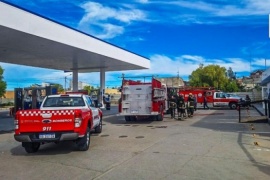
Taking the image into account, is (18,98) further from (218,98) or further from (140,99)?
(218,98)

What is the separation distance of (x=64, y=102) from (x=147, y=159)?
484 centimetres

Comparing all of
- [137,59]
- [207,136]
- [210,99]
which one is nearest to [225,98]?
[210,99]

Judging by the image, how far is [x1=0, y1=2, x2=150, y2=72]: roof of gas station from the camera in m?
18.5

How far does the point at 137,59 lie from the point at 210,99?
1083 centimetres

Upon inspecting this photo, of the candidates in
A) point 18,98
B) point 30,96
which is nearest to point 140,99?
point 30,96

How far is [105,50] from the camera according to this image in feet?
98.6

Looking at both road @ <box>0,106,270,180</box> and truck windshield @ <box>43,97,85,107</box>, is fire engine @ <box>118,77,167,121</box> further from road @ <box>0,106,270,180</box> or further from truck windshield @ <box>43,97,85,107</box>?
truck windshield @ <box>43,97,85,107</box>

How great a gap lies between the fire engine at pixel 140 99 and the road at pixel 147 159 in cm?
783

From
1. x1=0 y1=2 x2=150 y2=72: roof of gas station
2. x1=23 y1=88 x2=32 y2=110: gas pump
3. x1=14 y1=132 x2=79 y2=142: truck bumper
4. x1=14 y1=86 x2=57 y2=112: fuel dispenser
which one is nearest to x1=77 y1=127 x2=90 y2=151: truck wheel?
x1=14 y1=132 x2=79 y2=142: truck bumper

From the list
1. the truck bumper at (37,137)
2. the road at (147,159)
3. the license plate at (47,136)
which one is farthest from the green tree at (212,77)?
the license plate at (47,136)

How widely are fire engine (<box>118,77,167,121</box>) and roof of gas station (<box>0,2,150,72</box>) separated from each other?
5.79 m

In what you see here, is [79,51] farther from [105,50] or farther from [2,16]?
[2,16]

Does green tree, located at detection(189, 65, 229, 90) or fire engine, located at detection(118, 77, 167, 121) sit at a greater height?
green tree, located at detection(189, 65, 229, 90)

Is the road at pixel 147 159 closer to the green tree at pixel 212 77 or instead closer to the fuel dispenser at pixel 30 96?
the fuel dispenser at pixel 30 96
